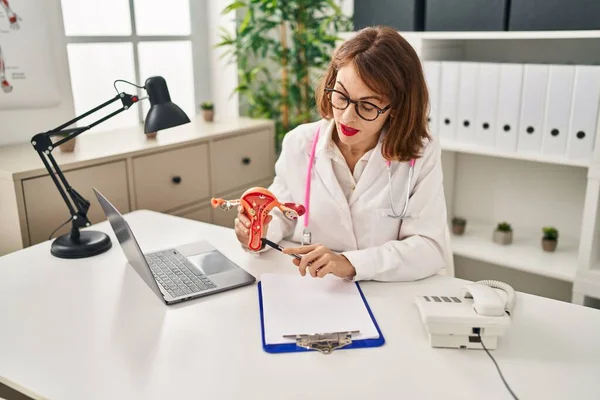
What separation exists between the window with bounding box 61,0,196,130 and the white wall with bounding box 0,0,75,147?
75mm

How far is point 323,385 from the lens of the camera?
0.96m

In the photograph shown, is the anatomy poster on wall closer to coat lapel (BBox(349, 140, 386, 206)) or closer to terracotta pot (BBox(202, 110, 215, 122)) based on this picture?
terracotta pot (BBox(202, 110, 215, 122))

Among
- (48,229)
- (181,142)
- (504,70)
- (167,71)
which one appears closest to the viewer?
(48,229)

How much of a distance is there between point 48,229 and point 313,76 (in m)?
1.62

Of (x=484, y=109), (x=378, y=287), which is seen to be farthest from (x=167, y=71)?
(x=378, y=287)

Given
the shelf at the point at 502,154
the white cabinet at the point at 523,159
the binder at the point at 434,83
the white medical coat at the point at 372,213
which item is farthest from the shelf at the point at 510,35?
the white medical coat at the point at 372,213

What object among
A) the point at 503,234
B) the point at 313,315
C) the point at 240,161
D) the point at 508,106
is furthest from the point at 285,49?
the point at 313,315

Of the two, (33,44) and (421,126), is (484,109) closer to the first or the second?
(421,126)

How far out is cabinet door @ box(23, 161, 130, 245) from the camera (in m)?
1.86

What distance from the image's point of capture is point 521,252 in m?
2.37

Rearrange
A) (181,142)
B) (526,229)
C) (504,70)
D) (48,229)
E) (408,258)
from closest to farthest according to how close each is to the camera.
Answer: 1. (408,258)
2. (48,229)
3. (504,70)
4. (181,142)
5. (526,229)

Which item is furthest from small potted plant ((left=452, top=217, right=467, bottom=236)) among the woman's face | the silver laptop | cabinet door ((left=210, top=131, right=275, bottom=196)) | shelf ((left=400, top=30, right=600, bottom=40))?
the silver laptop

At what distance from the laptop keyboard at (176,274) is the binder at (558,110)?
1.43m

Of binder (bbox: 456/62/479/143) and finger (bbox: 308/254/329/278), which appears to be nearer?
finger (bbox: 308/254/329/278)
